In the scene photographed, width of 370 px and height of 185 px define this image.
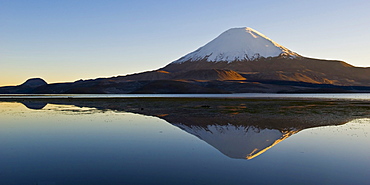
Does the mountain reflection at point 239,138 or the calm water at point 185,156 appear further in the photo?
the mountain reflection at point 239,138

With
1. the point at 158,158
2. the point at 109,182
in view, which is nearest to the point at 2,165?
the point at 109,182

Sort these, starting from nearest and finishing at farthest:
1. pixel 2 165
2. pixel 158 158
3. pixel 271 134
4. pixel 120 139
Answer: pixel 2 165 → pixel 158 158 → pixel 120 139 → pixel 271 134

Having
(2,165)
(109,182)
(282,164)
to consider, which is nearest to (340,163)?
(282,164)

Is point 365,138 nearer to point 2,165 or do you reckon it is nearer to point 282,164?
point 282,164

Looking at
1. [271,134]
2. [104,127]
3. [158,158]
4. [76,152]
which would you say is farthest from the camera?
[104,127]

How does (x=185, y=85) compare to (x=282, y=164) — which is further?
(x=185, y=85)

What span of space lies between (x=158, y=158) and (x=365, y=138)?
14200 millimetres

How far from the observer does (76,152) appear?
15.8m

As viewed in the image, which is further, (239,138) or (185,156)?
(239,138)

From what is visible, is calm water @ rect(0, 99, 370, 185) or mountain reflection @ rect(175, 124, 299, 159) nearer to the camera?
calm water @ rect(0, 99, 370, 185)

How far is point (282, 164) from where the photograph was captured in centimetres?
1327

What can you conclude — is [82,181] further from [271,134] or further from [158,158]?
[271,134]

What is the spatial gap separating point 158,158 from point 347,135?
1420 centimetres

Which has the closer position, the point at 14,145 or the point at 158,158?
the point at 158,158
